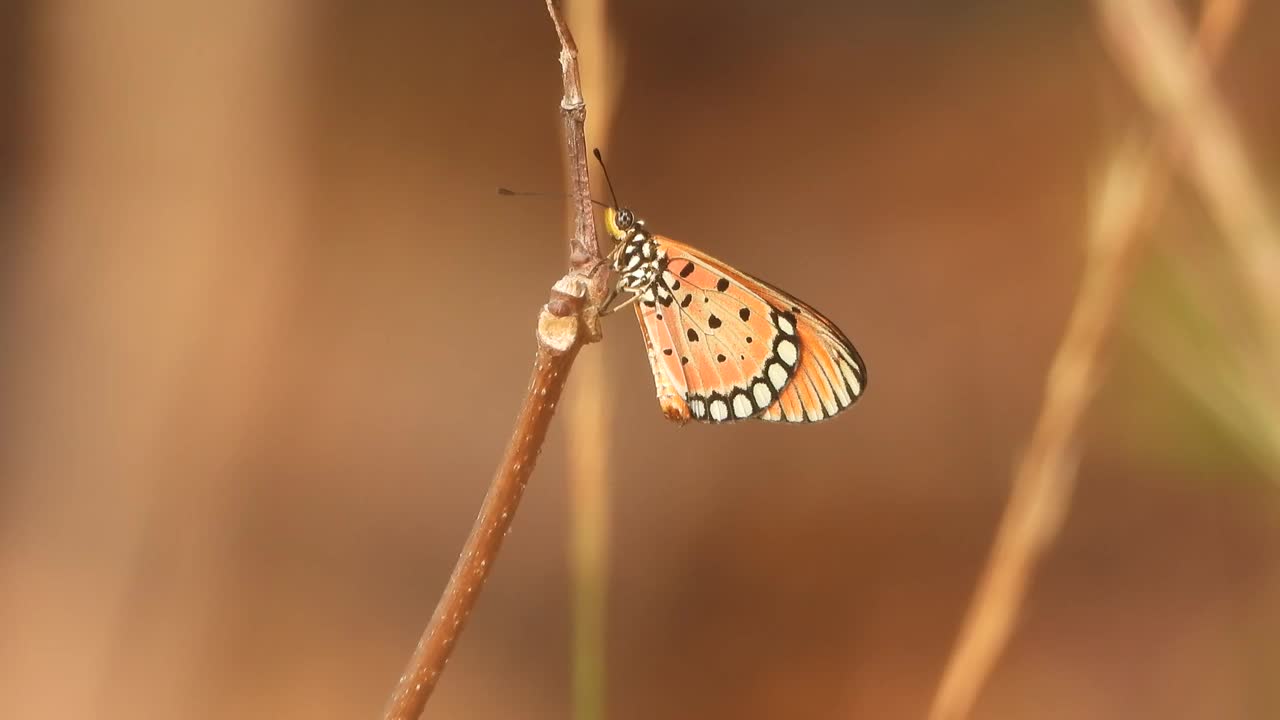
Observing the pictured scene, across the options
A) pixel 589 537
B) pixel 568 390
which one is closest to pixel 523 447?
pixel 568 390

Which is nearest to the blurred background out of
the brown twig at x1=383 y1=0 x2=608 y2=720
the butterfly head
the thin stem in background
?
the thin stem in background

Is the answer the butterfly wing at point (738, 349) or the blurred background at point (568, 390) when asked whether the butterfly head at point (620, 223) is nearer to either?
the butterfly wing at point (738, 349)

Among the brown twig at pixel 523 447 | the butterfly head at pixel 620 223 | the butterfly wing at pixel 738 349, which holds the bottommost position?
the brown twig at pixel 523 447

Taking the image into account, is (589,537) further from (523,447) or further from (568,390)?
(523,447)

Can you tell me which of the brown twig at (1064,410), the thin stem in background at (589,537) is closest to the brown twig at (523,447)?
the thin stem in background at (589,537)

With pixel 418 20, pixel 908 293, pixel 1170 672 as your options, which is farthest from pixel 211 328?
pixel 1170 672

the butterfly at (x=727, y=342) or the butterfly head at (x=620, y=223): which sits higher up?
the butterfly head at (x=620, y=223)

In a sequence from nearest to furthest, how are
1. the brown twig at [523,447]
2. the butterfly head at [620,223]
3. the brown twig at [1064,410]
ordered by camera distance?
the brown twig at [523,447] → the butterfly head at [620,223] → the brown twig at [1064,410]

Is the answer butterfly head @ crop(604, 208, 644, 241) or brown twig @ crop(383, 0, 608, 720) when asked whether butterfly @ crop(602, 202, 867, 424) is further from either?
brown twig @ crop(383, 0, 608, 720)
